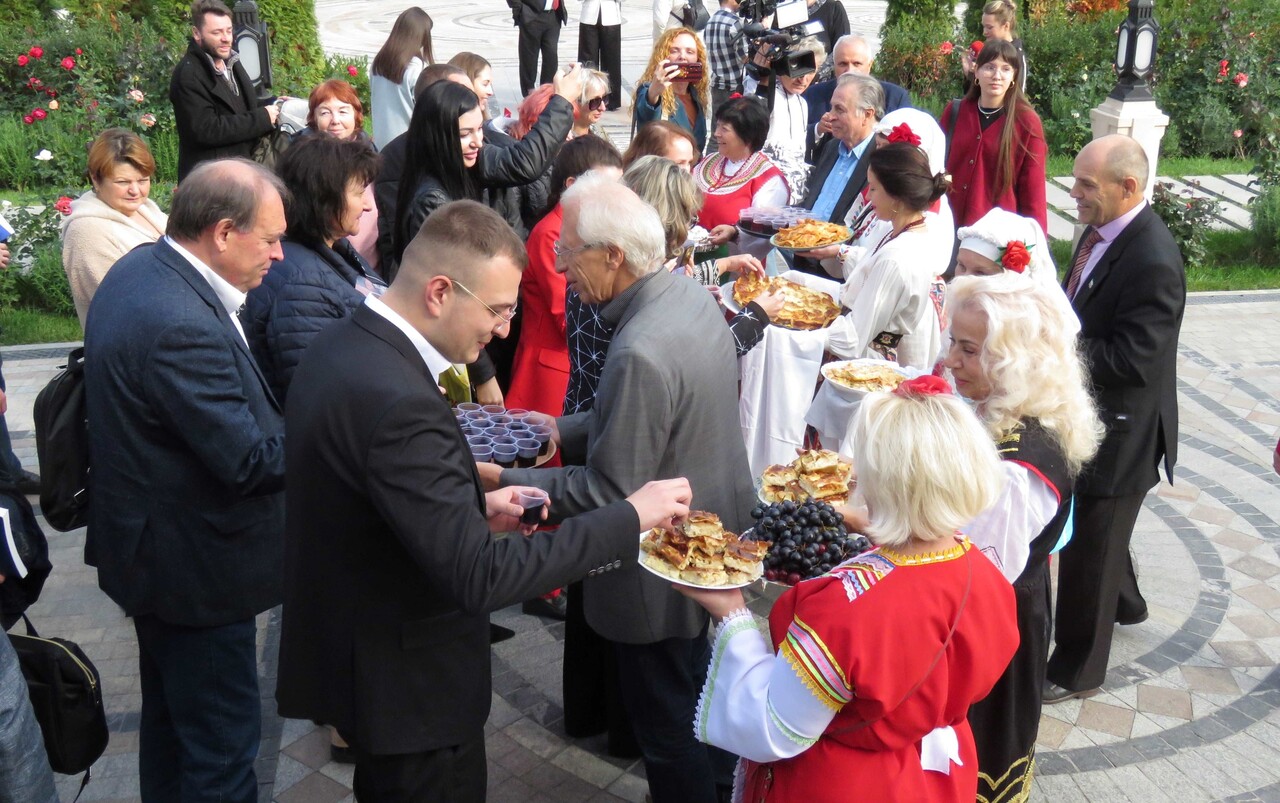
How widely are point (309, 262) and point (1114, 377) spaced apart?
306cm

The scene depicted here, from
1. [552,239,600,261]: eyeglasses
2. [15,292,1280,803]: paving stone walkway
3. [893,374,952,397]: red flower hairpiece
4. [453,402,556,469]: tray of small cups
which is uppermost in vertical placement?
[552,239,600,261]: eyeglasses

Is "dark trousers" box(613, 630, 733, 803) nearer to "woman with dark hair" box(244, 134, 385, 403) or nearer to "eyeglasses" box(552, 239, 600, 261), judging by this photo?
"eyeglasses" box(552, 239, 600, 261)

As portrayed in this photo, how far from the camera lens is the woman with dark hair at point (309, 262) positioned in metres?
3.95

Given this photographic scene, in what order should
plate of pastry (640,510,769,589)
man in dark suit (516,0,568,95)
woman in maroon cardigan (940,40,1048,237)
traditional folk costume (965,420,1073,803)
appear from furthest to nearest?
man in dark suit (516,0,568,95) < woman in maroon cardigan (940,40,1048,237) < traditional folk costume (965,420,1073,803) < plate of pastry (640,510,769,589)

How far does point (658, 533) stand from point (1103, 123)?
349 inches

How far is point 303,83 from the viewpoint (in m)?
13.6

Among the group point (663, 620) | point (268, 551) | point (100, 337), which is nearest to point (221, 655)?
point (268, 551)

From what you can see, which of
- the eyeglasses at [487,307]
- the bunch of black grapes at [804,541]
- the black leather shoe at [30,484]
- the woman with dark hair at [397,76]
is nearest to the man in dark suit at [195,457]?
the eyeglasses at [487,307]

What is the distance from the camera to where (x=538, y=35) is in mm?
13930

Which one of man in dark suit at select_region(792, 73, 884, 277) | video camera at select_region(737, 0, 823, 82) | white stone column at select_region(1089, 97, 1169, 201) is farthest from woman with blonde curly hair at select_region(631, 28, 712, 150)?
white stone column at select_region(1089, 97, 1169, 201)

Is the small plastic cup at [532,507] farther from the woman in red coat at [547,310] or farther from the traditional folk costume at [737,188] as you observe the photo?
the traditional folk costume at [737,188]

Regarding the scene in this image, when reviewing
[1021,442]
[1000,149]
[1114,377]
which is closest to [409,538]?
[1021,442]

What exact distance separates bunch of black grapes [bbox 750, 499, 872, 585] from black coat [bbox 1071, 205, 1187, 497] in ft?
5.88

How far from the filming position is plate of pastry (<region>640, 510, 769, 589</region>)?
9.46 feet
